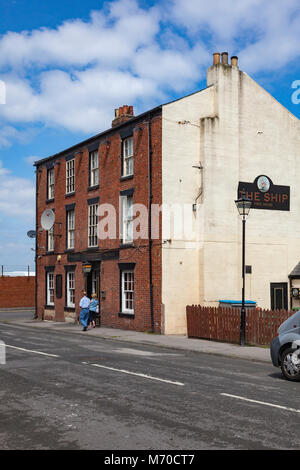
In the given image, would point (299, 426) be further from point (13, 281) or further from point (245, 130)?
point (13, 281)

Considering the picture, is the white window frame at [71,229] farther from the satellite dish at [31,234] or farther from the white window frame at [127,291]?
the white window frame at [127,291]

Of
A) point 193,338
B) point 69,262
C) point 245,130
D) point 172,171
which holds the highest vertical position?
point 245,130

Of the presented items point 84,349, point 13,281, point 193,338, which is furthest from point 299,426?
point 13,281

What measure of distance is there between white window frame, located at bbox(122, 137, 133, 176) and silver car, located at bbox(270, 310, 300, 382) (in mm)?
14188

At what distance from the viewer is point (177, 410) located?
8.07 meters

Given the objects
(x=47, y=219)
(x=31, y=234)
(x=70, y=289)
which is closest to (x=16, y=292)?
(x=31, y=234)

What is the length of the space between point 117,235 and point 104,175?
327 centimetres

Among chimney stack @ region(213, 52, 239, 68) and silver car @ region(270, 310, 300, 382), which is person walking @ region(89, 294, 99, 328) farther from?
silver car @ region(270, 310, 300, 382)

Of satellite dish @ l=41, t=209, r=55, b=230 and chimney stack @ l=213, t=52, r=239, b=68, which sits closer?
chimney stack @ l=213, t=52, r=239, b=68

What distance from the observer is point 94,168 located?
27094 millimetres

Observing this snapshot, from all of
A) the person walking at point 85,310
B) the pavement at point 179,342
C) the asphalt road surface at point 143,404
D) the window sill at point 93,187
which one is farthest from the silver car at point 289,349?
the window sill at point 93,187

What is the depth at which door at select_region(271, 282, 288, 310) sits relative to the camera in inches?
962

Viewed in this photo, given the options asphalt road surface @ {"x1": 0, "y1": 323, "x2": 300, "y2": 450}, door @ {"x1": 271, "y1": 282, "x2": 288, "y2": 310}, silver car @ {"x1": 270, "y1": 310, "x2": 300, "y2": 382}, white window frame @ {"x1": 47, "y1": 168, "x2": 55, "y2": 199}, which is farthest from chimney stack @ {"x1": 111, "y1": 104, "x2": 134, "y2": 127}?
silver car @ {"x1": 270, "y1": 310, "x2": 300, "y2": 382}
